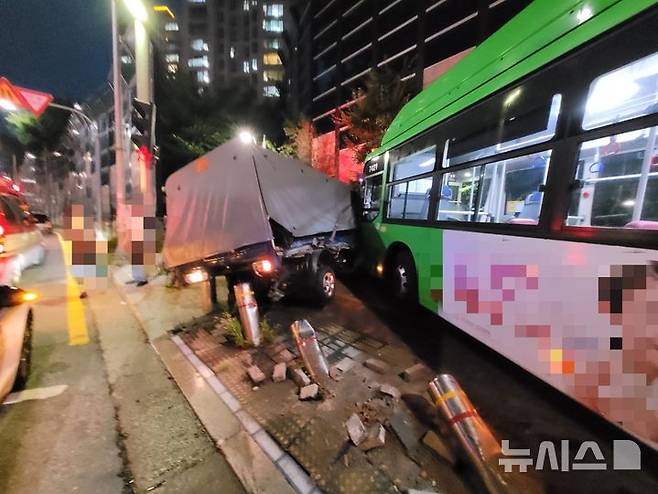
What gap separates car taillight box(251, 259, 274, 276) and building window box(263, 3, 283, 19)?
6977 cm

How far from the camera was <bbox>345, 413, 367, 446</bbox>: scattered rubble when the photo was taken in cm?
243

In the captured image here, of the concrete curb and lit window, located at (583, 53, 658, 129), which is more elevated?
lit window, located at (583, 53, 658, 129)

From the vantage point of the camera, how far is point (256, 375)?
3332 mm

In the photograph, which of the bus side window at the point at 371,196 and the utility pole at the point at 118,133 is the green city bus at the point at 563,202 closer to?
the bus side window at the point at 371,196

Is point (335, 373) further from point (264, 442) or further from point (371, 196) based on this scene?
point (371, 196)

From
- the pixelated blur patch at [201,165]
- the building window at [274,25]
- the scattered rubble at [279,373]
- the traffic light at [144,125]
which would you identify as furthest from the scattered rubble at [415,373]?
the building window at [274,25]

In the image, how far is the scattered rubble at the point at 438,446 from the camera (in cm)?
229

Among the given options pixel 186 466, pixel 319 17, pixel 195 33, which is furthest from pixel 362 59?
pixel 195 33

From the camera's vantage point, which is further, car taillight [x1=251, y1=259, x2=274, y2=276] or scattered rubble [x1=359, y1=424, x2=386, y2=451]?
car taillight [x1=251, y1=259, x2=274, y2=276]

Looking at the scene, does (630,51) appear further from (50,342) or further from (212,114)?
(212,114)

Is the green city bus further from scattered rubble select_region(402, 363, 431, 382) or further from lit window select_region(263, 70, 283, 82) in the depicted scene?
lit window select_region(263, 70, 283, 82)

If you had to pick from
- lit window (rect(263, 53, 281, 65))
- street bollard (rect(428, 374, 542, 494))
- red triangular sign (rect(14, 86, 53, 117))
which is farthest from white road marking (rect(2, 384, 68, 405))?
lit window (rect(263, 53, 281, 65))

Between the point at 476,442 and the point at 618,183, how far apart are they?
6.97ft

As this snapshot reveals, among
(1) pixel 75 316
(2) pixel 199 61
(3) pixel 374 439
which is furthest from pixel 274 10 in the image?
(3) pixel 374 439
